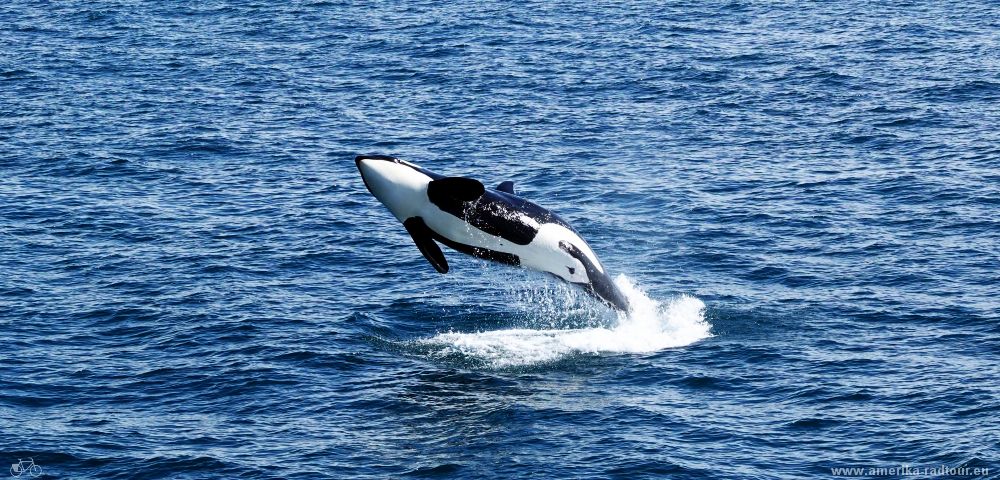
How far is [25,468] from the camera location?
52.0 metres

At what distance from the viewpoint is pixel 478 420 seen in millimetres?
54531

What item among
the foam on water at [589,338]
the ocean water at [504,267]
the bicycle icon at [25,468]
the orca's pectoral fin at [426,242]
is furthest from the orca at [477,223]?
the bicycle icon at [25,468]

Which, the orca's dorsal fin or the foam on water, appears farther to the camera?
the foam on water

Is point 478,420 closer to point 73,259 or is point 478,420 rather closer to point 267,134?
point 73,259

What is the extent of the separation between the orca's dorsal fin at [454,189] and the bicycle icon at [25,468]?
16248 mm

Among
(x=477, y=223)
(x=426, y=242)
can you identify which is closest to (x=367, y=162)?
(x=426, y=242)

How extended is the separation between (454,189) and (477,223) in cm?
239

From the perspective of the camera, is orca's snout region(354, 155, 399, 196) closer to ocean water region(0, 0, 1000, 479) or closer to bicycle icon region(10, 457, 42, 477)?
ocean water region(0, 0, 1000, 479)

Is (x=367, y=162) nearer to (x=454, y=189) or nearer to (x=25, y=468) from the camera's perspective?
(x=454, y=189)

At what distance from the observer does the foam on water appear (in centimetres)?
6069

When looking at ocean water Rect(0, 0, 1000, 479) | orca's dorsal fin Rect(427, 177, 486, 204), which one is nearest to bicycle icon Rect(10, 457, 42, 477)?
ocean water Rect(0, 0, 1000, 479)

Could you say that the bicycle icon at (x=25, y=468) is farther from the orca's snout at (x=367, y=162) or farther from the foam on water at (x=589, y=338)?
the foam on water at (x=589, y=338)

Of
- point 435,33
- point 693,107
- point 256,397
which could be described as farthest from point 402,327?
point 435,33

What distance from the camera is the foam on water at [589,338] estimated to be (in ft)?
199
